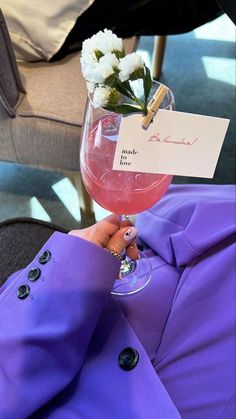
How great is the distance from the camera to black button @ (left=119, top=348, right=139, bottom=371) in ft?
1.81

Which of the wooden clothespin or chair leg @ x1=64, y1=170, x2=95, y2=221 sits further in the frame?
chair leg @ x1=64, y1=170, x2=95, y2=221

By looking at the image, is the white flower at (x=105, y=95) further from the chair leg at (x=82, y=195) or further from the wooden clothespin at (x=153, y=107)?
the chair leg at (x=82, y=195)

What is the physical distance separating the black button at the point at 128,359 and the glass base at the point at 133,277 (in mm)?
158

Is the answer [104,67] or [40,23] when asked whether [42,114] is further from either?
[104,67]

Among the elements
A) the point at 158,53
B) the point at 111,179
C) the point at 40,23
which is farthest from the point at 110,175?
the point at 158,53

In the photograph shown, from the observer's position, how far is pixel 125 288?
781mm

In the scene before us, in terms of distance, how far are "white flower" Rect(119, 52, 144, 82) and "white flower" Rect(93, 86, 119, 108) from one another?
0.02m

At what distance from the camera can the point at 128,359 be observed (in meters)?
0.56

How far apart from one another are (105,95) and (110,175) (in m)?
0.14

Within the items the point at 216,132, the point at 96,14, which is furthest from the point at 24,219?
the point at 96,14

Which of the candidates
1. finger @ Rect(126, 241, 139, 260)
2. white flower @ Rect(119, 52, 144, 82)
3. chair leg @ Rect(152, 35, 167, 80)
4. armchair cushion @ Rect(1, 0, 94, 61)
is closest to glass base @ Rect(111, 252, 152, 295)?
finger @ Rect(126, 241, 139, 260)

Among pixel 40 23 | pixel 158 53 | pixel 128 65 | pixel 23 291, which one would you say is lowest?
pixel 158 53

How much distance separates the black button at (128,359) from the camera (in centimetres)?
55

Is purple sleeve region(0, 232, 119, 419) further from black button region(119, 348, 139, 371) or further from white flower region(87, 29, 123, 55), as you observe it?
white flower region(87, 29, 123, 55)
